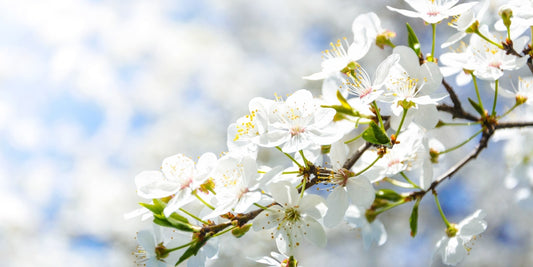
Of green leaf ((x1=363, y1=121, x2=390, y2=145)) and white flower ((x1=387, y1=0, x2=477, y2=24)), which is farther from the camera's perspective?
white flower ((x1=387, y1=0, x2=477, y2=24))

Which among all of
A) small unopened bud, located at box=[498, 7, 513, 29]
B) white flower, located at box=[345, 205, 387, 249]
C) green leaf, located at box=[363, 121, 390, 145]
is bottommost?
white flower, located at box=[345, 205, 387, 249]

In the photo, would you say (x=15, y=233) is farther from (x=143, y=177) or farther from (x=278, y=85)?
(x=143, y=177)

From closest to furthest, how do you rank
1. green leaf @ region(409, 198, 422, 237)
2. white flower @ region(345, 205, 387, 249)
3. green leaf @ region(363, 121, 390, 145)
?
green leaf @ region(363, 121, 390, 145)
green leaf @ region(409, 198, 422, 237)
white flower @ region(345, 205, 387, 249)

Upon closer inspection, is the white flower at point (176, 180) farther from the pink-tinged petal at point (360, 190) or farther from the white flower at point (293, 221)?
the pink-tinged petal at point (360, 190)

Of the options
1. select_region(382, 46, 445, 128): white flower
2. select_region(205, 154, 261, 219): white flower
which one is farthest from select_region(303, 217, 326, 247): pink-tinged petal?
select_region(382, 46, 445, 128): white flower

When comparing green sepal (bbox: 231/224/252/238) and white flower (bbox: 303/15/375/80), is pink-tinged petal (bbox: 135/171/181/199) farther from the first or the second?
white flower (bbox: 303/15/375/80)

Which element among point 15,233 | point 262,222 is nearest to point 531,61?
point 262,222
